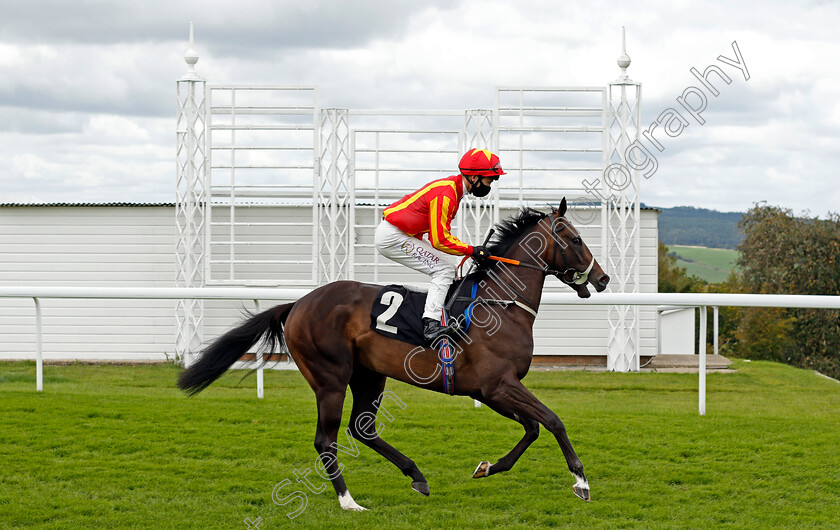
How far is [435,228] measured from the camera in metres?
4.36

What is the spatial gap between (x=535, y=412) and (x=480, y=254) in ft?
2.77

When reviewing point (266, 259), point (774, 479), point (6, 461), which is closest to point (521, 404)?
point (774, 479)

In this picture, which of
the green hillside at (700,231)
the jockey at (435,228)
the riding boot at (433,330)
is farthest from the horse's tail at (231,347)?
the green hillside at (700,231)

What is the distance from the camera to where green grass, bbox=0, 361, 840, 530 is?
419 centimetres

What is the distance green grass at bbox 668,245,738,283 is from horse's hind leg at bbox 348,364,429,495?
5144 cm

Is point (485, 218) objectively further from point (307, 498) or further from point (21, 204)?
point (307, 498)

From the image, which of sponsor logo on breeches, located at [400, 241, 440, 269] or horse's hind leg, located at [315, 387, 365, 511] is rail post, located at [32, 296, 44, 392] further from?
sponsor logo on breeches, located at [400, 241, 440, 269]

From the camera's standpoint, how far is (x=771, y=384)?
9070mm

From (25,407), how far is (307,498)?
9.61 ft

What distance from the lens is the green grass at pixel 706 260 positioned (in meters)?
55.0

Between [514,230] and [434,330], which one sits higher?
[514,230]

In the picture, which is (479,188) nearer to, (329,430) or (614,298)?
(329,430)

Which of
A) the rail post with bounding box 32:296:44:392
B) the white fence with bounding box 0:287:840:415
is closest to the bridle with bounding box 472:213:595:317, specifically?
the white fence with bounding box 0:287:840:415

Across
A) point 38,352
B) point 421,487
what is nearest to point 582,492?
point 421,487
